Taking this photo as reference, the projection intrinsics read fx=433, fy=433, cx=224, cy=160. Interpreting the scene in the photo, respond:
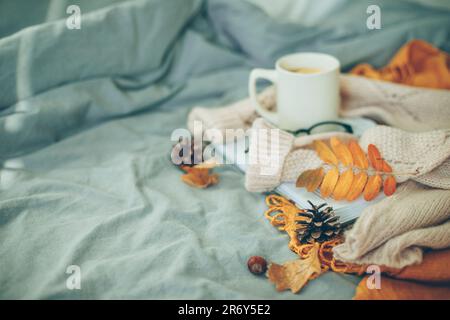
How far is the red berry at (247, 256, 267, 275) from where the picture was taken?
0.59 meters

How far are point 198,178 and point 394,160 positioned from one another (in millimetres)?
322

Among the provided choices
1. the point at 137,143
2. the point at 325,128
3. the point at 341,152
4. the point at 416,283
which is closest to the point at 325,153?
the point at 341,152

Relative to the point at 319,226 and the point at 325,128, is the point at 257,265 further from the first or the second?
the point at 325,128

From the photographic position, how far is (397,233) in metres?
0.57

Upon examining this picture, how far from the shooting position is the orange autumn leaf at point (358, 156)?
672mm

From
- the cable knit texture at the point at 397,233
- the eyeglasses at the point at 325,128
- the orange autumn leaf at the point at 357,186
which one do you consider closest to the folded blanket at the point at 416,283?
the cable knit texture at the point at 397,233

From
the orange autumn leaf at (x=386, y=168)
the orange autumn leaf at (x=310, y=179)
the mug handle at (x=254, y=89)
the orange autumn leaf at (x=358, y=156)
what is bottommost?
the orange autumn leaf at (x=310, y=179)

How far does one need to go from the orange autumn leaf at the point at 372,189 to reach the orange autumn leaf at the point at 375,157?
0.02 m

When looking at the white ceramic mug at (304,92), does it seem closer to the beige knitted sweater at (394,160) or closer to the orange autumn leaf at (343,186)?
the beige knitted sweater at (394,160)

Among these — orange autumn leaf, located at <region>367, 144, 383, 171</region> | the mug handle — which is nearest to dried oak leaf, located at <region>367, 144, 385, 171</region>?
orange autumn leaf, located at <region>367, 144, 383, 171</region>

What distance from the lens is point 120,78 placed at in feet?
3.17

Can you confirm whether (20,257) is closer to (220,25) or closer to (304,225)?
(304,225)

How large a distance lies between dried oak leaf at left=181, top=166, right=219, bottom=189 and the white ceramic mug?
0.18 metres

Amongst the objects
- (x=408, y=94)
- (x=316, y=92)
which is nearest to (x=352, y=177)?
(x=316, y=92)
